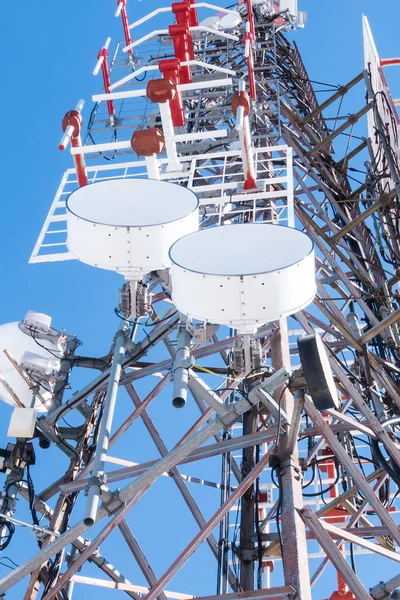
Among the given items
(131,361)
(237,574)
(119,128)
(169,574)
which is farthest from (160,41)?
(169,574)

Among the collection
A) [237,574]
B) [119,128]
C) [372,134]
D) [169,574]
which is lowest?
[237,574]

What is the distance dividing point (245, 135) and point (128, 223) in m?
1.86

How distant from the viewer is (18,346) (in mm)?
12047

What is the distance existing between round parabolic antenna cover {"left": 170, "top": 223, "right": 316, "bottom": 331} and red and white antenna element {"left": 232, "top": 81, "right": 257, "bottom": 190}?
187 cm

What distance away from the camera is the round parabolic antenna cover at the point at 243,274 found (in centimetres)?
744

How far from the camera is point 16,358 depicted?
11.9 m

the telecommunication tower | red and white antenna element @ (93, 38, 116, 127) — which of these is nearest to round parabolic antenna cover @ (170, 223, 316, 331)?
the telecommunication tower

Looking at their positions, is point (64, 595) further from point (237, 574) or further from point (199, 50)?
point (199, 50)

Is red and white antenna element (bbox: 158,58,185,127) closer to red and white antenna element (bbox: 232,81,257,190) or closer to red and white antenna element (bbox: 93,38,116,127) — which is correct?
red and white antenna element (bbox: 232,81,257,190)

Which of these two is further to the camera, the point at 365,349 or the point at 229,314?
the point at 365,349

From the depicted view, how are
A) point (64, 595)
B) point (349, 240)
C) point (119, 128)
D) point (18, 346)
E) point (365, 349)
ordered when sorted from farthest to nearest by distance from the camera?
point (349, 240), point (119, 128), point (18, 346), point (365, 349), point (64, 595)

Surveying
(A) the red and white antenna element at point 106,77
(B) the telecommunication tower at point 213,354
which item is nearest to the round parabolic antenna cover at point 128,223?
(B) the telecommunication tower at point 213,354

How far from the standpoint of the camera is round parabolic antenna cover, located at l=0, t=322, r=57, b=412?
11.4 meters

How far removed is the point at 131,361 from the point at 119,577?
98.8 inches
